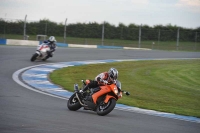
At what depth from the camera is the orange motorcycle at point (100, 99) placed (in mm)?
11141

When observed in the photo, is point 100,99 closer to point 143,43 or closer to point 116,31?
point 143,43

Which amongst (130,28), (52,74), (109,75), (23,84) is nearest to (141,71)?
(52,74)

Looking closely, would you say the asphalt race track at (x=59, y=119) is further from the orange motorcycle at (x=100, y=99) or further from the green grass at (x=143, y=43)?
the green grass at (x=143, y=43)

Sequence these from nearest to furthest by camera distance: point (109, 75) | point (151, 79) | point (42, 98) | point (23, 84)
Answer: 1. point (109, 75)
2. point (42, 98)
3. point (23, 84)
4. point (151, 79)

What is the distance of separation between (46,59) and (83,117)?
54.6 feet

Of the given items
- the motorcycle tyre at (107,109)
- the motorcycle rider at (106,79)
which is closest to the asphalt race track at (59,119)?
the motorcycle tyre at (107,109)

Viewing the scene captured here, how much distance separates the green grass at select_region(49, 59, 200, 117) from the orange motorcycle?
2.31 meters

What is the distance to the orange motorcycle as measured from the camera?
1114cm

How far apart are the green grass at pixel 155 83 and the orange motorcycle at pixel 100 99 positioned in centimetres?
231

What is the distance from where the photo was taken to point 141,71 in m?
23.6

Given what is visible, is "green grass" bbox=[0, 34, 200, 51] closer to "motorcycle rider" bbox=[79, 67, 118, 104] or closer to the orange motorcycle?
the orange motorcycle

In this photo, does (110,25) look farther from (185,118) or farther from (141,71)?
(185,118)

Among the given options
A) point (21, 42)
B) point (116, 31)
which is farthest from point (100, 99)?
point (116, 31)

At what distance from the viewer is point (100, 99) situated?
11.4 m
